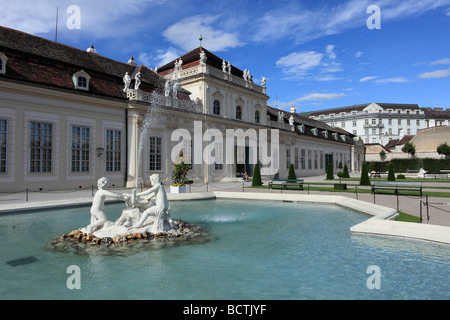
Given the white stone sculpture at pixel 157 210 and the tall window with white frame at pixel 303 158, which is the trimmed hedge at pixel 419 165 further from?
the white stone sculpture at pixel 157 210

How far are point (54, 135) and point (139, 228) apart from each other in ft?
51.4

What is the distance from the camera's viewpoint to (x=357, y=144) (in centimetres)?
6762

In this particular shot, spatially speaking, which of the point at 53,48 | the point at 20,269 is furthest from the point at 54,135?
the point at 20,269

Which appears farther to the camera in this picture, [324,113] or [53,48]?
[324,113]

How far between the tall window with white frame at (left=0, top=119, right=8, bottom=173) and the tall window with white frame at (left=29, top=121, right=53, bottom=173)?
4.48 feet

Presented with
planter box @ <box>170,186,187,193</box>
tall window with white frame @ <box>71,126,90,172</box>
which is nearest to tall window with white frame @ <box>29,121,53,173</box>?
tall window with white frame @ <box>71,126,90,172</box>

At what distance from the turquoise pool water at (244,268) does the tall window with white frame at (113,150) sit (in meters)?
14.1

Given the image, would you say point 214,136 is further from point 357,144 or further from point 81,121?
point 357,144

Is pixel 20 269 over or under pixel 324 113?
under

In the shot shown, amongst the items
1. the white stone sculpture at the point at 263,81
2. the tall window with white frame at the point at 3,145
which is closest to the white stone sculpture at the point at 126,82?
the tall window with white frame at the point at 3,145

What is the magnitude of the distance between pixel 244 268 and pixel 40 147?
19.1 meters

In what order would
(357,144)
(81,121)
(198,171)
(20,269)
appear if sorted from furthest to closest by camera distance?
1. (357,144)
2. (198,171)
3. (81,121)
4. (20,269)

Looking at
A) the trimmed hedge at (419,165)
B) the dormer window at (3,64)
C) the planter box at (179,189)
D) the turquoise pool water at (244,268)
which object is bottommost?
the turquoise pool water at (244,268)

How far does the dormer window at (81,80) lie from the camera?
21188 mm
